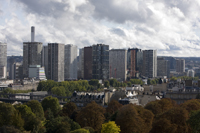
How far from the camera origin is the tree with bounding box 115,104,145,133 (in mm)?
61438

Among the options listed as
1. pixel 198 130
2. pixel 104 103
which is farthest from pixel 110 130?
pixel 104 103

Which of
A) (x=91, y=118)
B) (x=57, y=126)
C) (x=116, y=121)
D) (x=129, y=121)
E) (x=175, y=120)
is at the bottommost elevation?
(x=57, y=126)

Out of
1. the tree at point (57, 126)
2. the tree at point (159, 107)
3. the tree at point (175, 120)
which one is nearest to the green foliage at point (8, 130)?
the tree at point (57, 126)

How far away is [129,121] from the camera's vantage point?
62.5m

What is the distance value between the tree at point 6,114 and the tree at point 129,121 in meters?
17.7

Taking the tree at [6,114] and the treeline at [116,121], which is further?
the tree at [6,114]

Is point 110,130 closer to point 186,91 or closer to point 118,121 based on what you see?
Result: point 118,121

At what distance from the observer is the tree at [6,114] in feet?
218

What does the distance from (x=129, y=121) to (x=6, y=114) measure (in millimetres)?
21044

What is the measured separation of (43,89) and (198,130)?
138 m

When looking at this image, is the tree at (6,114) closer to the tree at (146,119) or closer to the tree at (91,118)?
the tree at (91,118)

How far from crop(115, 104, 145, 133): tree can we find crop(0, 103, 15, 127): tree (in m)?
17.7

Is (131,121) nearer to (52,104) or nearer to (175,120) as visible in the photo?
(175,120)

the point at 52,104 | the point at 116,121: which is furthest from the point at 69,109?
the point at 116,121
